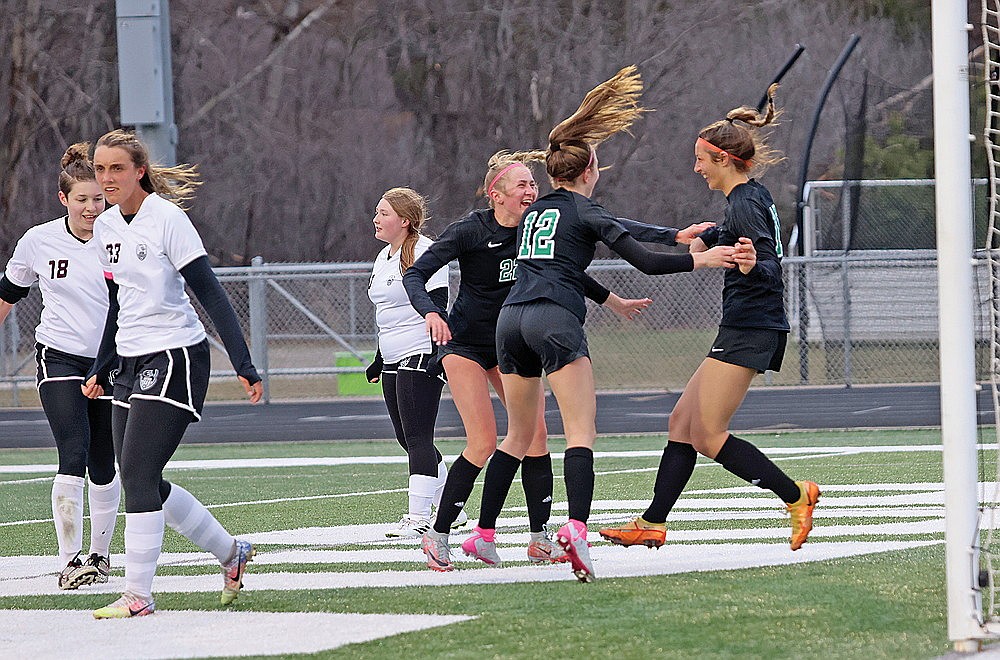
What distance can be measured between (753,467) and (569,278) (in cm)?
118

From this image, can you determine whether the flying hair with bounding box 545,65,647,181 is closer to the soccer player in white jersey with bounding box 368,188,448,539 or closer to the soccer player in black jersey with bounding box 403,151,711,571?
the soccer player in black jersey with bounding box 403,151,711,571

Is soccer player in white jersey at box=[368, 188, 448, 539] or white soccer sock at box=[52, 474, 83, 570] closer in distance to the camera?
white soccer sock at box=[52, 474, 83, 570]

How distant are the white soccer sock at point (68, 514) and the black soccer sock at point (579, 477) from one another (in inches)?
88.7

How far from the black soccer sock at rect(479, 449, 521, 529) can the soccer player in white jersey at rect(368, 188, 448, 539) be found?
4.34 ft

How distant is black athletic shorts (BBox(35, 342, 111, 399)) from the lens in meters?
7.12

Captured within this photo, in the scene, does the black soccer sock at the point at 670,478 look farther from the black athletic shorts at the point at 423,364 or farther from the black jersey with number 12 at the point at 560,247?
the black athletic shorts at the point at 423,364

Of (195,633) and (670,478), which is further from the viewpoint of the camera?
(670,478)

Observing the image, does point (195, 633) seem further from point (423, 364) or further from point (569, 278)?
point (423, 364)

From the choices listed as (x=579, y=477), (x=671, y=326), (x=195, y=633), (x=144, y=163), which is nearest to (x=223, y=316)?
(x=144, y=163)

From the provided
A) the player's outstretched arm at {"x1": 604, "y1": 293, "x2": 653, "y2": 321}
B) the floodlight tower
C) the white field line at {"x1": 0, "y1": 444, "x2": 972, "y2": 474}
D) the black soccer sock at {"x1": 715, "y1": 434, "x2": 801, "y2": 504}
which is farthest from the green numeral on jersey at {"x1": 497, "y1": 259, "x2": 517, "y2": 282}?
the floodlight tower

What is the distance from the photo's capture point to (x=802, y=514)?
6949 millimetres

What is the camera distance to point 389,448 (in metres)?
15.5

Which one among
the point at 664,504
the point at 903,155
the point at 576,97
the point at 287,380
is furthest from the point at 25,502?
the point at 576,97

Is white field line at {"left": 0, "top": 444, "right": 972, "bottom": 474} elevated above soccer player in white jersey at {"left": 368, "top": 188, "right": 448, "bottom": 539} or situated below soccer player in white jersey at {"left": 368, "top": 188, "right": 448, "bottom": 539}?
below
